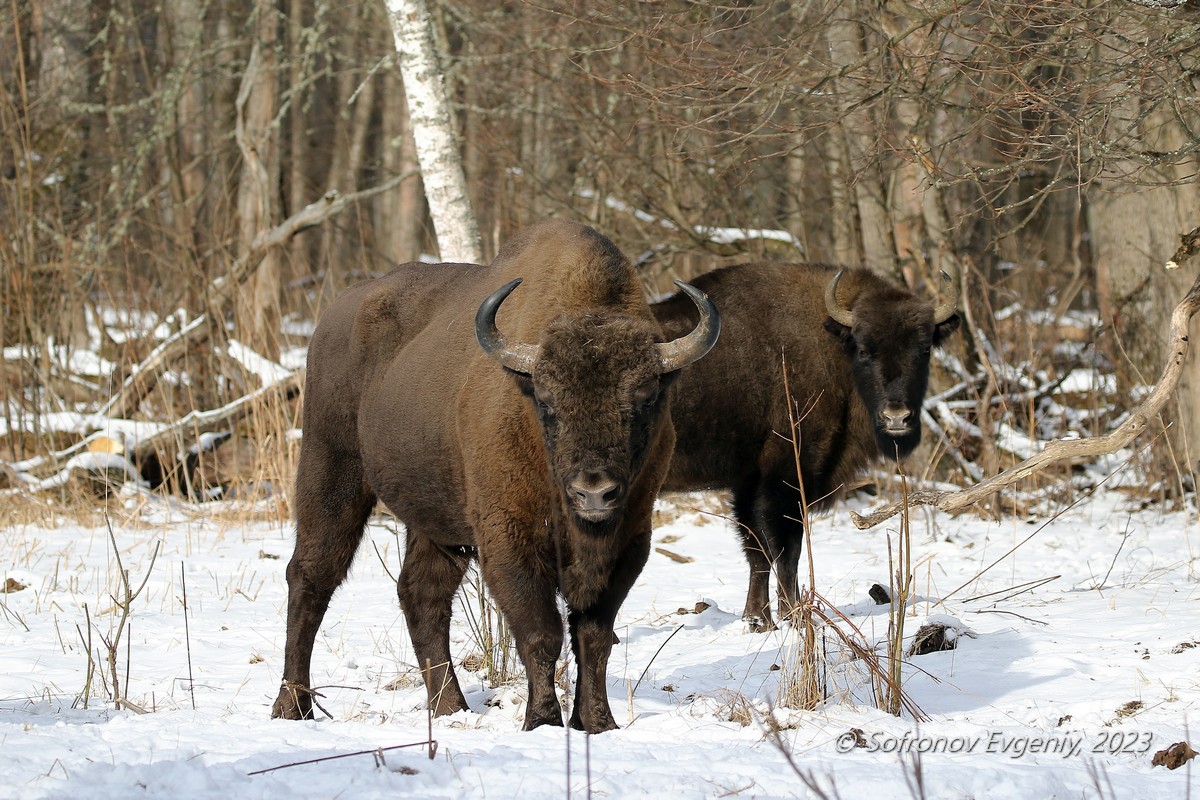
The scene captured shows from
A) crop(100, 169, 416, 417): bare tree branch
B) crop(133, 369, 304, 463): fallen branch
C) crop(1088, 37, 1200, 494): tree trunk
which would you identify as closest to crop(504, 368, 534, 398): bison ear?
crop(1088, 37, 1200, 494): tree trunk

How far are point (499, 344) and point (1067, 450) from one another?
2.57 m

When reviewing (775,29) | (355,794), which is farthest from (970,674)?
(775,29)

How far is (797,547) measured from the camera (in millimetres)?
8336

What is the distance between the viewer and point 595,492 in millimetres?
4414

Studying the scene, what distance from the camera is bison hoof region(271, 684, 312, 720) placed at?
548 cm

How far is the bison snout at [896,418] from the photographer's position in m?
8.52

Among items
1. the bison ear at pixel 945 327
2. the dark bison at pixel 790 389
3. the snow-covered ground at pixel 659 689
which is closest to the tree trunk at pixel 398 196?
the dark bison at pixel 790 389

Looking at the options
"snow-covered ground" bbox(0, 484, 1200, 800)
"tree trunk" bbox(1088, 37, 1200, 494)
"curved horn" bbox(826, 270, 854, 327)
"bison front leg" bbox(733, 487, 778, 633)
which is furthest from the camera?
"tree trunk" bbox(1088, 37, 1200, 494)

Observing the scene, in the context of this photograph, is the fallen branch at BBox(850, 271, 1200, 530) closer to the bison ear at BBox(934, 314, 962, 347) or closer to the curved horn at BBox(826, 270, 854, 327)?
the curved horn at BBox(826, 270, 854, 327)

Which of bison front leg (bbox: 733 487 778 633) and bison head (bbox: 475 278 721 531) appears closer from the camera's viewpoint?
bison head (bbox: 475 278 721 531)

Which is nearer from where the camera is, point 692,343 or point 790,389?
point 692,343

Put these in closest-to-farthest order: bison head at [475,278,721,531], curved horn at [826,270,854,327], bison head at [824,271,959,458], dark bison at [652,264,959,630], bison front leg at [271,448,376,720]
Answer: bison head at [475,278,721,531]
bison front leg at [271,448,376,720]
dark bison at [652,264,959,630]
bison head at [824,271,959,458]
curved horn at [826,270,854,327]

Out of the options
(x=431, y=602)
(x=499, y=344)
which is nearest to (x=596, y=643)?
(x=499, y=344)

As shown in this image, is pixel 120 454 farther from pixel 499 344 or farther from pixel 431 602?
pixel 499 344
